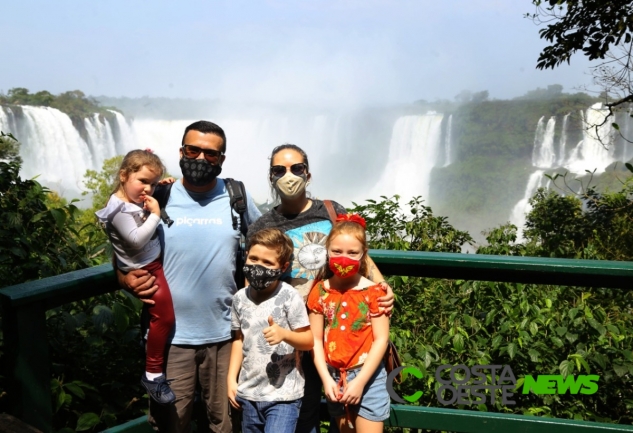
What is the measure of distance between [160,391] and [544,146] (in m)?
30.3

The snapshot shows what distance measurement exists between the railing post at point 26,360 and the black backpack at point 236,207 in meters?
0.49

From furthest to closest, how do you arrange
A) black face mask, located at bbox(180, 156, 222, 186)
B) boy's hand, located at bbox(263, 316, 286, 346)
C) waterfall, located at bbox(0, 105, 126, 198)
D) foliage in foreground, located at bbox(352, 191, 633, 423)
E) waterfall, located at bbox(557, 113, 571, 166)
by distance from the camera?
waterfall, located at bbox(557, 113, 571, 166)
waterfall, located at bbox(0, 105, 126, 198)
foliage in foreground, located at bbox(352, 191, 633, 423)
black face mask, located at bbox(180, 156, 222, 186)
boy's hand, located at bbox(263, 316, 286, 346)

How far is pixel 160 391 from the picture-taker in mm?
1944

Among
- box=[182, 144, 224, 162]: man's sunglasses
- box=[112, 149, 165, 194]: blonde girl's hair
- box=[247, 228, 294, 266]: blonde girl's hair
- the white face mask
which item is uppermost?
box=[182, 144, 224, 162]: man's sunglasses

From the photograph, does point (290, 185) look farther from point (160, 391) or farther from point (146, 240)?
point (160, 391)

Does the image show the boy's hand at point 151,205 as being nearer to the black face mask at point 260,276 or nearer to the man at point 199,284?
the man at point 199,284

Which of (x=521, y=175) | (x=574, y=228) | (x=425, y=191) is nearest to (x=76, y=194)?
(x=425, y=191)

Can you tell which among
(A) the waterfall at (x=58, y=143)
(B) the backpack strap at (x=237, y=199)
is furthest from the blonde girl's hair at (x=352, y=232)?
(A) the waterfall at (x=58, y=143)

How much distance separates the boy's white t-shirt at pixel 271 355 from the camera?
1.92m

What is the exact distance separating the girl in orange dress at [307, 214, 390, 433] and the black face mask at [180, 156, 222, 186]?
16.7 inches

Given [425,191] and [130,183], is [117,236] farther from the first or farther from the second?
[425,191]

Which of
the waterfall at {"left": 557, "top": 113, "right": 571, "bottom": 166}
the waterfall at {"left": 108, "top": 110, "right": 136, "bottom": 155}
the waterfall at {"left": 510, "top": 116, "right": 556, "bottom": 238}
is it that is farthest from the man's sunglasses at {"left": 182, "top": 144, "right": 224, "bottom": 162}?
the waterfall at {"left": 108, "top": 110, "right": 136, "bottom": 155}

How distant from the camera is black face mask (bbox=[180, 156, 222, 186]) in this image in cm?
205

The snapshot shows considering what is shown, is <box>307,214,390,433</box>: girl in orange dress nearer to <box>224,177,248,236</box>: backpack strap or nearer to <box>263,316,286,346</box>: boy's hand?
<box>263,316,286,346</box>: boy's hand
